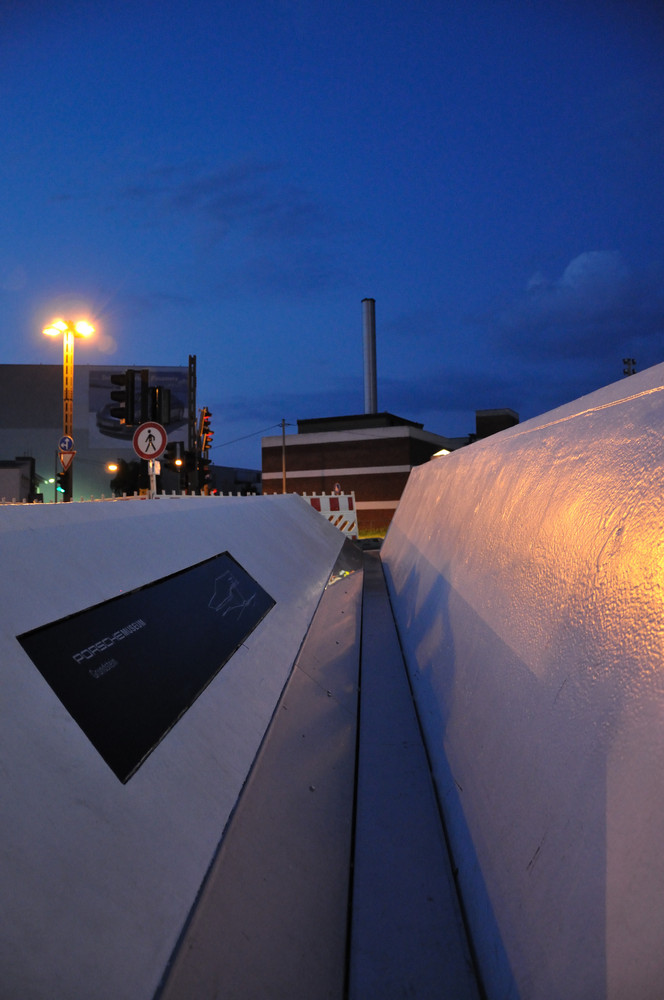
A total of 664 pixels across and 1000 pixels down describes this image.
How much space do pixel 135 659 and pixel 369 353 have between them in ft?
169

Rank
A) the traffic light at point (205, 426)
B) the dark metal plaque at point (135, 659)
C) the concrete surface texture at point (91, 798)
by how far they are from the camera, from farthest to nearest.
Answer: the traffic light at point (205, 426) → the dark metal plaque at point (135, 659) → the concrete surface texture at point (91, 798)

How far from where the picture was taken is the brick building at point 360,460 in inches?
1689

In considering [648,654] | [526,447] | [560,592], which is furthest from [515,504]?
[648,654]

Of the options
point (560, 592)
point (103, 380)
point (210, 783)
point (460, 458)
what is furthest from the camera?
point (103, 380)

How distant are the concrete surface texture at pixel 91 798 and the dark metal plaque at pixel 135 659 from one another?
0.14 ft

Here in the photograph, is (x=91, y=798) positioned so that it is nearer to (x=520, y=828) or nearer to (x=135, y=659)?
(x=135, y=659)

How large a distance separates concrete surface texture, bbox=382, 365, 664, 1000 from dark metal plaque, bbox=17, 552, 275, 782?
3.16ft

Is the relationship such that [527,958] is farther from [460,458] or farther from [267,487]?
[267,487]

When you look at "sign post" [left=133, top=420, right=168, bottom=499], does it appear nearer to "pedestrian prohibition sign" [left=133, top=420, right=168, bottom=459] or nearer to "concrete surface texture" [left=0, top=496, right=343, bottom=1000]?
"pedestrian prohibition sign" [left=133, top=420, right=168, bottom=459]

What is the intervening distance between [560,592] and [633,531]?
0.34 metres

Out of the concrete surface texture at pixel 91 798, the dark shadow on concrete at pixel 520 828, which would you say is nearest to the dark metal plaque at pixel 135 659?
the concrete surface texture at pixel 91 798

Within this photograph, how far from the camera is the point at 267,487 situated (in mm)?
46656

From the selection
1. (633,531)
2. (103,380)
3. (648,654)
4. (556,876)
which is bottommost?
(556,876)

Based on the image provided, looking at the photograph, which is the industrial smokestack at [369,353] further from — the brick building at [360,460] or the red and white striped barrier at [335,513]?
the red and white striped barrier at [335,513]
